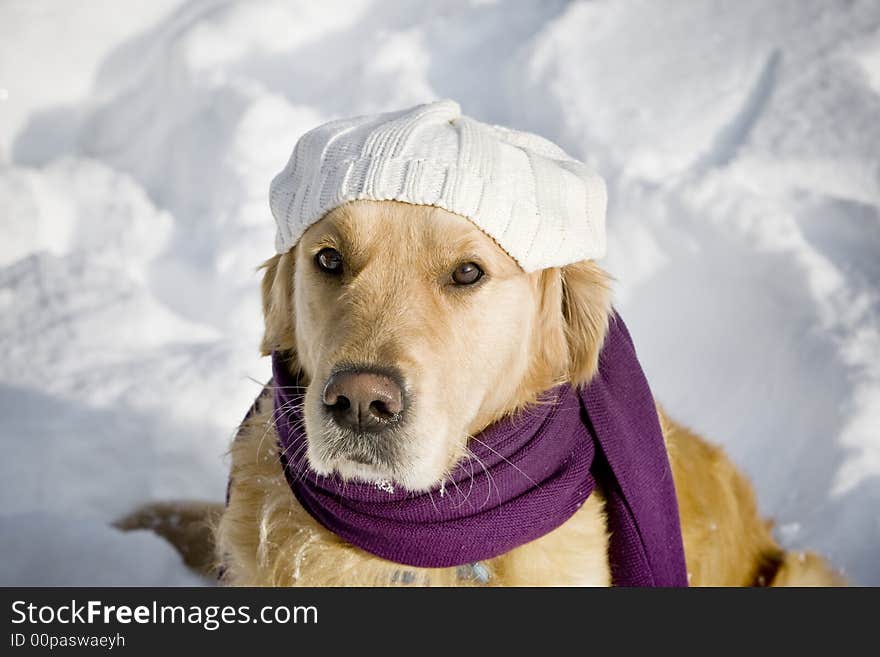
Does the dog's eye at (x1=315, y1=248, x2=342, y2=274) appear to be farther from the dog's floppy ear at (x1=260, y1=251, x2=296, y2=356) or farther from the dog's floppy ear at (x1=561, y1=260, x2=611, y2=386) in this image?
the dog's floppy ear at (x1=561, y1=260, x2=611, y2=386)

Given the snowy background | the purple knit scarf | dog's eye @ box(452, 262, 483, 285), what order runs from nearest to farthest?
dog's eye @ box(452, 262, 483, 285), the purple knit scarf, the snowy background

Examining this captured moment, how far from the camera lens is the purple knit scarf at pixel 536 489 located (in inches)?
101

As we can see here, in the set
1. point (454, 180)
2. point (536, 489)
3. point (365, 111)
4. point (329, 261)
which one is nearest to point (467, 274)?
point (454, 180)

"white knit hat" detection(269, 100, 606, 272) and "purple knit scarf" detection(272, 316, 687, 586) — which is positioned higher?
"white knit hat" detection(269, 100, 606, 272)

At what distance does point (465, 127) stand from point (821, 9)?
4.26 meters

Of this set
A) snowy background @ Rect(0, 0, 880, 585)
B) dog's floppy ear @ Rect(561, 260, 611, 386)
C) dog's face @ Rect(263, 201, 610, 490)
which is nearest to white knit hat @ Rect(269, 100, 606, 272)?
dog's face @ Rect(263, 201, 610, 490)

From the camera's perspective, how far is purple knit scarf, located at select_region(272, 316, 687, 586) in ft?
8.41

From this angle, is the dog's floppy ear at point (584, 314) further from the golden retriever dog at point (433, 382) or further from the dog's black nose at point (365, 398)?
the dog's black nose at point (365, 398)

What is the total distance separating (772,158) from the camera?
502cm

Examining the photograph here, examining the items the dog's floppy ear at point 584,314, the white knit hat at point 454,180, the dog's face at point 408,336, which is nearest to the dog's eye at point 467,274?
the dog's face at point 408,336

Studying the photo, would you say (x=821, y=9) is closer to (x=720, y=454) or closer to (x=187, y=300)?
(x=720, y=454)

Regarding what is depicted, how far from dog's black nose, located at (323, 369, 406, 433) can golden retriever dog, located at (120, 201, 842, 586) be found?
24 millimetres

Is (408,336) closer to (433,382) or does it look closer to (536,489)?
(433,382)
